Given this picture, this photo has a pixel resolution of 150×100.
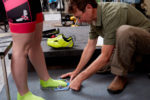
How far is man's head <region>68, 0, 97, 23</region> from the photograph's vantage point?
110cm

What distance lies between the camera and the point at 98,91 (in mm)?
1246

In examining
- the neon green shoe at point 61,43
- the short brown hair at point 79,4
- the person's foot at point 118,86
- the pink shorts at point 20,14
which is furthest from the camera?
the neon green shoe at point 61,43

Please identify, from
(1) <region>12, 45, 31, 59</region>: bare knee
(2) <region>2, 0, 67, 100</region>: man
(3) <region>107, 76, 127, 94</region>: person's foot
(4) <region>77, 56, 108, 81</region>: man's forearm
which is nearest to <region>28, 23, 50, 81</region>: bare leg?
(2) <region>2, 0, 67, 100</region>: man

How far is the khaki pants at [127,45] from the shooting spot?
1.09 m

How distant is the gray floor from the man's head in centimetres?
50

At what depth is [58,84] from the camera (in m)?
1.32

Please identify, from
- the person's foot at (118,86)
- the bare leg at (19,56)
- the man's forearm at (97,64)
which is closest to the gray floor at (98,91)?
the person's foot at (118,86)

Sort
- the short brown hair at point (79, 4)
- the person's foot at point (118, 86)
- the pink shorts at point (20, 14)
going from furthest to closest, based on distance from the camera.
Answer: the person's foot at point (118, 86) < the short brown hair at point (79, 4) < the pink shorts at point (20, 14)

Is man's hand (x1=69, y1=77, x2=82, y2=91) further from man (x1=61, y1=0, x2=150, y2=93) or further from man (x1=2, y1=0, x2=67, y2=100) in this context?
man (x1=2, y1=0, x2=67, y2=100)

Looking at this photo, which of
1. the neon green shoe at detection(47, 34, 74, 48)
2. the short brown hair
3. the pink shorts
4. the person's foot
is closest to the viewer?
the pink shorts

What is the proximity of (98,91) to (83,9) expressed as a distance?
0.58m

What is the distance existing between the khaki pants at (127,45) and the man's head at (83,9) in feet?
0.68

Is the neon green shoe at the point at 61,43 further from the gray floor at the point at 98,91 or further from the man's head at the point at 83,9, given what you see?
the man's head at the point at 83,9

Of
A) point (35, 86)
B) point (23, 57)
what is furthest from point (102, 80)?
point (23, 57)
